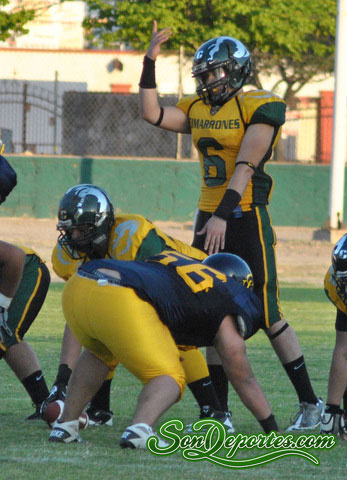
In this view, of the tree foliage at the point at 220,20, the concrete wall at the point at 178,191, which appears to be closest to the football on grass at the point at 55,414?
the concrete wall at the point at 178,191

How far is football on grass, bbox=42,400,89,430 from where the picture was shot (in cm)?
500

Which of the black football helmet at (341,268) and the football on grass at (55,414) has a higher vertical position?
the black football helmet at (341,268)

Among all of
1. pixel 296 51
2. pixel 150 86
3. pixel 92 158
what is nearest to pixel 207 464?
pixel 150 86

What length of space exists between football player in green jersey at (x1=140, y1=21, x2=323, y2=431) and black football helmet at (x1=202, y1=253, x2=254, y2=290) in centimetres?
29

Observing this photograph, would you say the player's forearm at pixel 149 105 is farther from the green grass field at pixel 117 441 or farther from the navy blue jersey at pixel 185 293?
the green grass field at pixel 117 441

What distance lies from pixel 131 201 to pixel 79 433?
460 inches

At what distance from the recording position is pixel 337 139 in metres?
15.4

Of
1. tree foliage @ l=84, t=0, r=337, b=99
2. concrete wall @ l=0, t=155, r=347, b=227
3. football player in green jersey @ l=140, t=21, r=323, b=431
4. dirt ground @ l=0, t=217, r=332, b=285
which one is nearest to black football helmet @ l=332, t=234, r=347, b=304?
football player in green jersey @ l=140, t=21, r=323, b=431

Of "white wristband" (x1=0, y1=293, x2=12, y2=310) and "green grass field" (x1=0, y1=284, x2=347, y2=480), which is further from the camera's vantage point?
"white wristband" (x1=0, y1=293, x2=12, y2=310)

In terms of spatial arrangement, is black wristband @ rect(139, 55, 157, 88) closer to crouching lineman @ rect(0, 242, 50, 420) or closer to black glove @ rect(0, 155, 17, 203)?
black glove @ rect(0, 155, 17, 203)

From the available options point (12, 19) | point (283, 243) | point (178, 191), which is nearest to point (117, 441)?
point (283, 243)

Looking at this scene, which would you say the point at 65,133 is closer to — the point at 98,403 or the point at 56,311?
the point at 56,311

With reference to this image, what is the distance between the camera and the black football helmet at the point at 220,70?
17.7 feet

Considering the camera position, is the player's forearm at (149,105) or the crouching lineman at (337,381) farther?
the player's forearm at (149,105)
